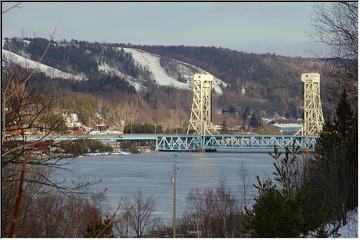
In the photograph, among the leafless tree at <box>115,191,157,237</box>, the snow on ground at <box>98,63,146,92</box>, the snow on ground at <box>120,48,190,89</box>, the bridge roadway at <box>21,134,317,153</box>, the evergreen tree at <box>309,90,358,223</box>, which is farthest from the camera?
the snow on ground at <box>120,48,190,89</box>

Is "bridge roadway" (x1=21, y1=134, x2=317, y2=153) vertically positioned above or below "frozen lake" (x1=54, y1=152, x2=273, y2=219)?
above

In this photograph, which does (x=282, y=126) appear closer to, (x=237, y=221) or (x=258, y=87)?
(x=258, y=87)

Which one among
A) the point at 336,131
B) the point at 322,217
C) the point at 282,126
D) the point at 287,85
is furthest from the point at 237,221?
the point at 287,85

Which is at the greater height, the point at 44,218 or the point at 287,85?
the point at 287,85

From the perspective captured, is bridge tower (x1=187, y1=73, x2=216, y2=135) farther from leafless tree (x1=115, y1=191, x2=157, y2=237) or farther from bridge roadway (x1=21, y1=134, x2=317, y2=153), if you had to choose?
leafless tree (x1=115, y1=191, x2=157, y2=237)

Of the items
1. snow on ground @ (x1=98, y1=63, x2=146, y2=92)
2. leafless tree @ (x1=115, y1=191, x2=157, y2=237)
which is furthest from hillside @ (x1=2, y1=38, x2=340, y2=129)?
leafless tree @ (x1=115, y1=191, x2=157, y2=237)
